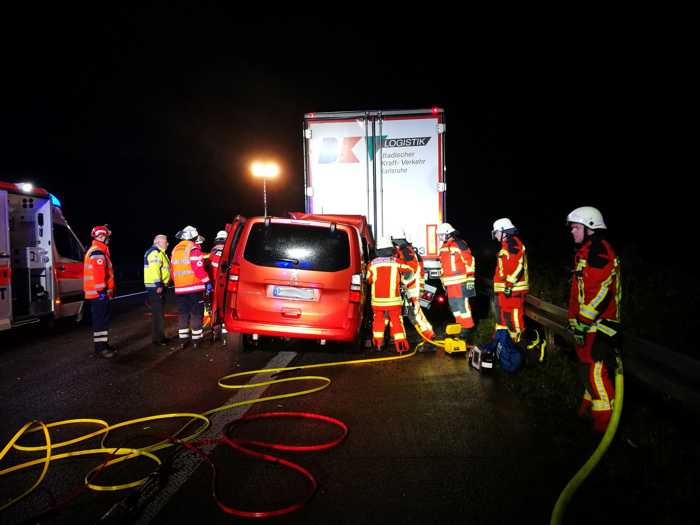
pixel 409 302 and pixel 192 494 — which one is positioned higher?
pixel 409 302

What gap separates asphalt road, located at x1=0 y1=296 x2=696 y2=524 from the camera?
2885mm

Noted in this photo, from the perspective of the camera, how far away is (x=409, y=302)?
7.37m

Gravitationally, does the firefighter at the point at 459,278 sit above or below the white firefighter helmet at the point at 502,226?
below

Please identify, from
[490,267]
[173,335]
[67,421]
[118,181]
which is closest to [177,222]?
[118,181]

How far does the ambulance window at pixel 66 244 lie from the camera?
935 centimetres

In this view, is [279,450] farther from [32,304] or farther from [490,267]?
[490,267]

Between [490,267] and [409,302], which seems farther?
[490,267]

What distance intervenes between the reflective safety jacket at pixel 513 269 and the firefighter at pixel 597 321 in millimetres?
1896

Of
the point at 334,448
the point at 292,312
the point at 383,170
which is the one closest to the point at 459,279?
the point at 383,170

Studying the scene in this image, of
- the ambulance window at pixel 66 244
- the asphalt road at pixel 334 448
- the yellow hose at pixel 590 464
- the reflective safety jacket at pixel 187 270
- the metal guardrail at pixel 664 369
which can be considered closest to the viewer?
the yellow hose at pixel 590 464

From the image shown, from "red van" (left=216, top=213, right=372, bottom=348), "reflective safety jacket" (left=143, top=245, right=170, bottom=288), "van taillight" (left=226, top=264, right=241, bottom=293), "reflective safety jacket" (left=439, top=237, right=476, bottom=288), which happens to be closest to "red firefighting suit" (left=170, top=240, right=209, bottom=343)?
"reflective safety jacket" (left=143, top=245, right=170, bottom=288)

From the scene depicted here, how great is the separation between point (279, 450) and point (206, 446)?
57 centimetres

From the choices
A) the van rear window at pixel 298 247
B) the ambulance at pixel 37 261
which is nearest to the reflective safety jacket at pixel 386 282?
the van rear window at pixel 298 247

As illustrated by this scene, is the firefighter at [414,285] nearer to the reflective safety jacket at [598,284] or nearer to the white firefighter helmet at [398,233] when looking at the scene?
the white firefighter helmet at [398,233]
